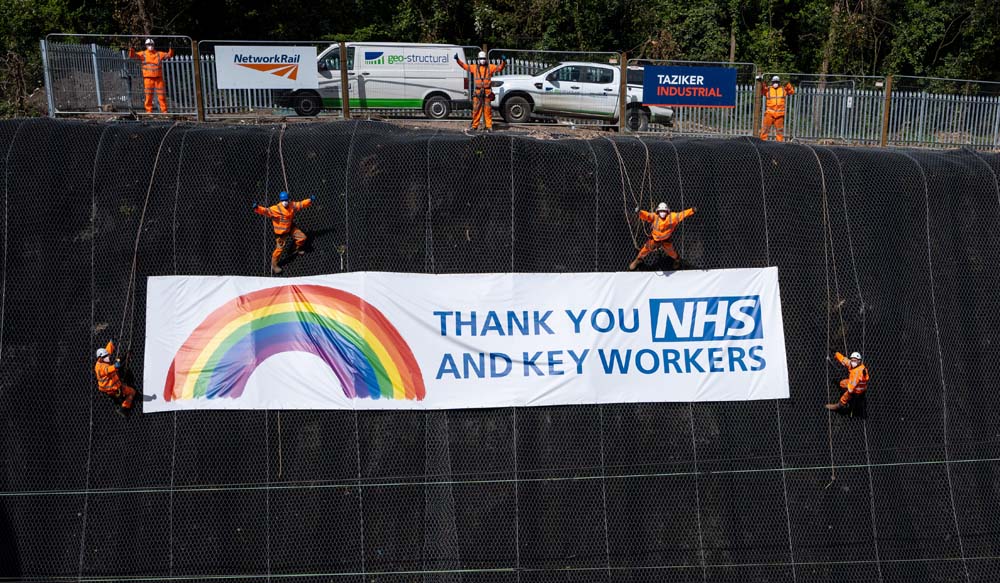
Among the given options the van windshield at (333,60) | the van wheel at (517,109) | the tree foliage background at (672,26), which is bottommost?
the van wheel at (517,109)

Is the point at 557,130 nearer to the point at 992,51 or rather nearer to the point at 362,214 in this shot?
the point at 362,214

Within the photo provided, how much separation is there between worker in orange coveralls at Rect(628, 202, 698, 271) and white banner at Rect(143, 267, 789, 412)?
33 centimetres

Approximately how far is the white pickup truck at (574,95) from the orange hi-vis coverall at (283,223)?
690cm

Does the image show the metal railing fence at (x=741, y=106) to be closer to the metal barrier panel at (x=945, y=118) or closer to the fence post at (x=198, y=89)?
the metal barrier panel at (x=945, y=118)

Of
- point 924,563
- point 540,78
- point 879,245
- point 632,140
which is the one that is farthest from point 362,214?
point 924,563

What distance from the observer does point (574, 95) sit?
1666cm

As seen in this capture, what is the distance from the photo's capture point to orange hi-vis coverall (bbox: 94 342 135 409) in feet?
34.7

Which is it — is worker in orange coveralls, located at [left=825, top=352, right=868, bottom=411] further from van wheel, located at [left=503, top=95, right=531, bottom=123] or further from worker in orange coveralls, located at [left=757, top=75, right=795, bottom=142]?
van wheel, located at [left=503, top=95, right=531, bottom=123]

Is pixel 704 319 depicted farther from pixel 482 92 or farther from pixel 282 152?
pixel 282 152

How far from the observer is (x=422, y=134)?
12.9 m

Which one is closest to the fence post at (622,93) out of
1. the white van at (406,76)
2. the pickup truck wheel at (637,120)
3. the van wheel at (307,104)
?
the pickup truck wheel at (637,120)

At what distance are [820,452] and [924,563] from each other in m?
2.04

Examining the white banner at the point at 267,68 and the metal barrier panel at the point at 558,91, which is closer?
the white banner at the point at 267,68

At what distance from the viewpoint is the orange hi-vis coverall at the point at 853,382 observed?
441 inches
